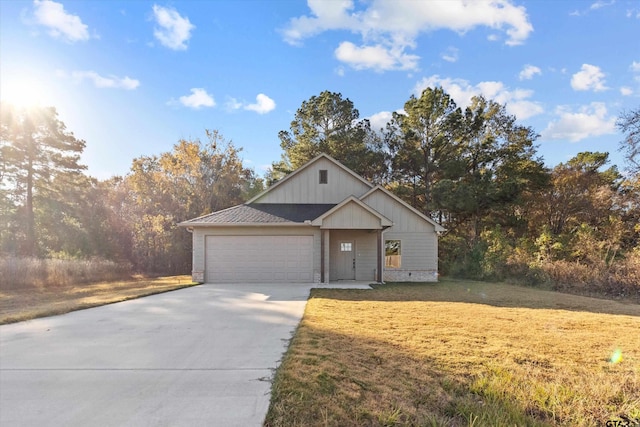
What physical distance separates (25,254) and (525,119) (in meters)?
35.6

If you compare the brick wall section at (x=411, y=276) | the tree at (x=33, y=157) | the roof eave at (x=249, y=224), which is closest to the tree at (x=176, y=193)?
the tree at (x=33, y=157)

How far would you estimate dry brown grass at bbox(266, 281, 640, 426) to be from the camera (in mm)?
3195

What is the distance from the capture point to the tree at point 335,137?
1028 inches

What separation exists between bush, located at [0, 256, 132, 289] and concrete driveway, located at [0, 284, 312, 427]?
28.8 feet

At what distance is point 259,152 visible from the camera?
2697 centimetres

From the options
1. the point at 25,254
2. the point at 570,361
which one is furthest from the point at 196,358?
the point at 25,254

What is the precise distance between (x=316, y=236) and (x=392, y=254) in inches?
174

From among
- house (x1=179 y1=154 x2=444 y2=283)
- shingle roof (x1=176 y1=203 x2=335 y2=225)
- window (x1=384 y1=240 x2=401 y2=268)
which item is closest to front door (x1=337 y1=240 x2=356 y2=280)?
house (x1=179 y1=154 x2=444 y2=283)

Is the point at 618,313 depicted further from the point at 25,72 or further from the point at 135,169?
the point at 135,169

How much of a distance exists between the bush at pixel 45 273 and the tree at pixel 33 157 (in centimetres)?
961

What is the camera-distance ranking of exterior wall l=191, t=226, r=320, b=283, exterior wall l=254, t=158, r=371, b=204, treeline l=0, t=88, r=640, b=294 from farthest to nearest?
treeline l=0, t=88, r=640, b=294, exterior wall l=254, t=158, r=371, b=204, exterior wall l=191, t=226, r=320, b=283

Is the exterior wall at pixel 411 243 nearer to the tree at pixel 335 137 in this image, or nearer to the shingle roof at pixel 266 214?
the shingle roof at pixel 266 214

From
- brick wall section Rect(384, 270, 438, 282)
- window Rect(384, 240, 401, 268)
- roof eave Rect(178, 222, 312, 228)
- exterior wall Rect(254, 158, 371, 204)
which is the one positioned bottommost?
brick wall section Rect(384, 270, 438, 282)

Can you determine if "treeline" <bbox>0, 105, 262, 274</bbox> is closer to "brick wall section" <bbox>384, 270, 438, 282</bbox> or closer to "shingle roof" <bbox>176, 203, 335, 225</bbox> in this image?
"shingle roof" <bbox>176, 203, 335, 225</bbox>
